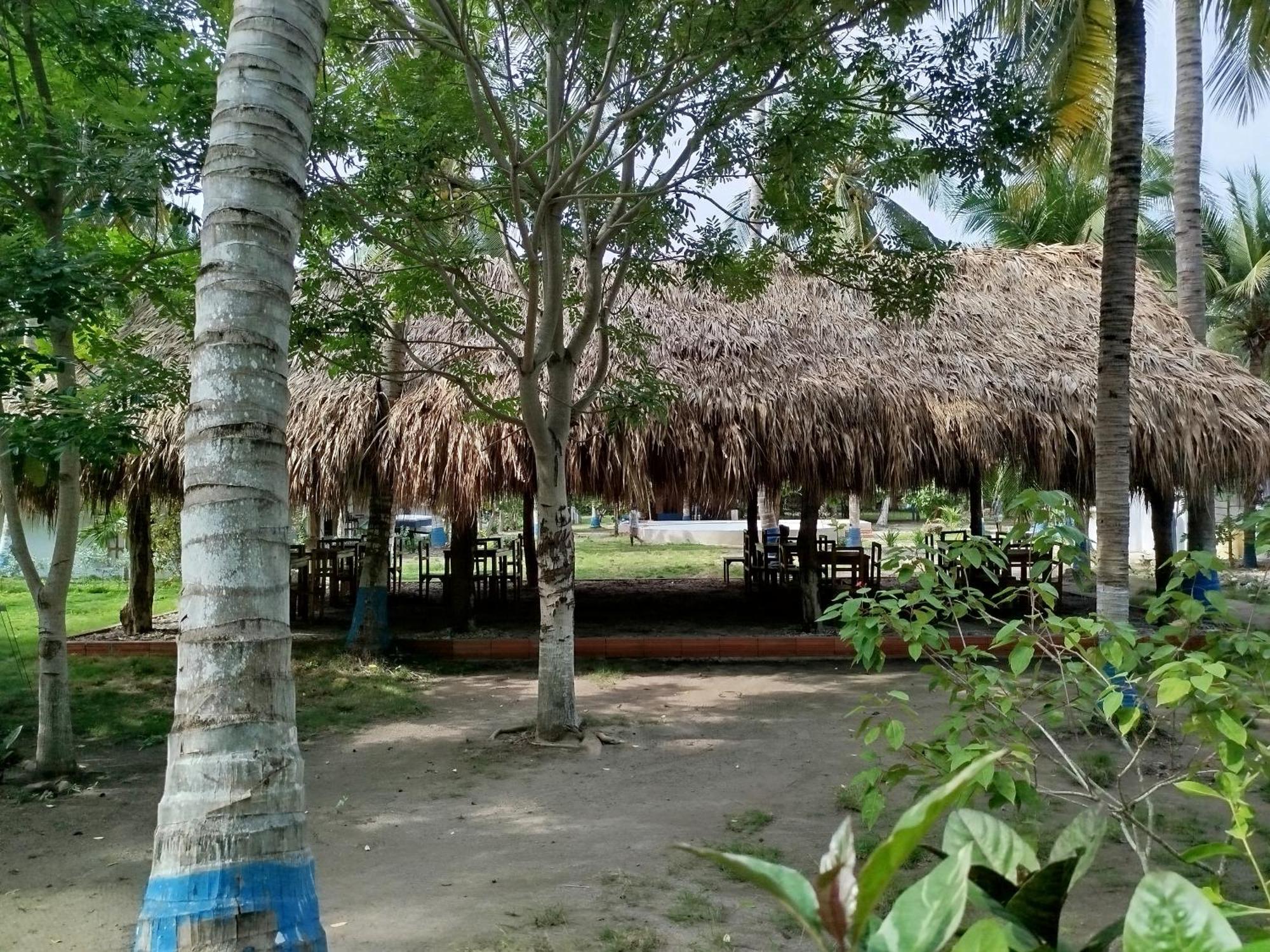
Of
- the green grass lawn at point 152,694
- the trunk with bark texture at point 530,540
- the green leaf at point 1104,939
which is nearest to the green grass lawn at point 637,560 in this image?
the trunk with bark texture at point 530,540

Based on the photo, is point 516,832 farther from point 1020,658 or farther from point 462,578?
point 462,578

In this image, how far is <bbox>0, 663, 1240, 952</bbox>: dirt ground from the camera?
341cm

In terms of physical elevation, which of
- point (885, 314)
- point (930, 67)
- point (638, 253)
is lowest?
point (885, 314)

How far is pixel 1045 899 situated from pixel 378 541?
823cm

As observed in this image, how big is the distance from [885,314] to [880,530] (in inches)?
983

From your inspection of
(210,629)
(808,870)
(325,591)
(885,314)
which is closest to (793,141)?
(885,314)

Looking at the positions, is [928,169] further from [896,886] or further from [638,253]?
[896,886]

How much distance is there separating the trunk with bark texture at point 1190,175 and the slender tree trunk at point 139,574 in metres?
10.6

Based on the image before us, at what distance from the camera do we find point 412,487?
842 centimetres

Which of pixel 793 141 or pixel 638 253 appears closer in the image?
pixel 793 141

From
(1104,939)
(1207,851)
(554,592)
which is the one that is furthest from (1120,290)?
(1104,939)

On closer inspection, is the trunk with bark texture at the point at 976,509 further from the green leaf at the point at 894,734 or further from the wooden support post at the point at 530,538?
the green leaf at the point at 894,734

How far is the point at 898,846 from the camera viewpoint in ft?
2.09

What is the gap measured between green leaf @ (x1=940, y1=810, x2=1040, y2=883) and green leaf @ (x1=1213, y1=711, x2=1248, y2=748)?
1338mm
